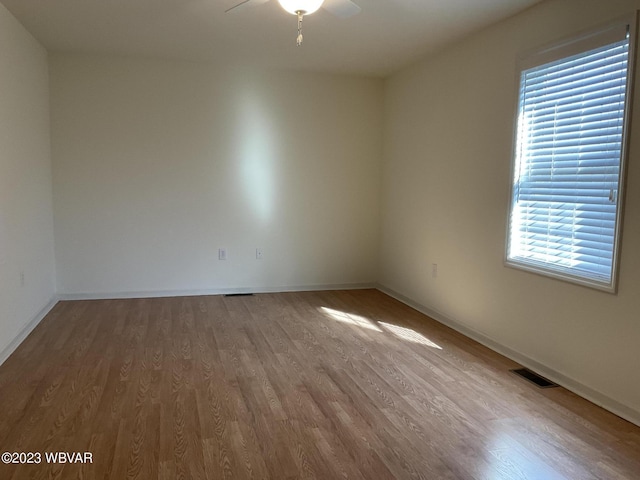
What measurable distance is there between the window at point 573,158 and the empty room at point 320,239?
0.02m

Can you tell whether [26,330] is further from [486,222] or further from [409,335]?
[486,222]

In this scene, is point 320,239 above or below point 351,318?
above

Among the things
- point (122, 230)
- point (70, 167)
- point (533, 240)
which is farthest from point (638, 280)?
point (70, 167)

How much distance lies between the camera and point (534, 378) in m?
3.16

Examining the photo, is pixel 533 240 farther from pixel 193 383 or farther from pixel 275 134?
pixel 275 134

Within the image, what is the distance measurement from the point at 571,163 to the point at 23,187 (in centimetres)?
394

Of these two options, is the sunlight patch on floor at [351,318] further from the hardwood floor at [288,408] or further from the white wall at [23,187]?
the white wall at [23,187]

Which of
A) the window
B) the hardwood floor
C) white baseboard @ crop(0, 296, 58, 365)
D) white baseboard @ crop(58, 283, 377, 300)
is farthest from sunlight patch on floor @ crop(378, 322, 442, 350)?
white baseboard @ crop(0, 296, 58, 365)

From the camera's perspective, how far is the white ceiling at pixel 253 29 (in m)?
3.36

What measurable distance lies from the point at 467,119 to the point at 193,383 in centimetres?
290

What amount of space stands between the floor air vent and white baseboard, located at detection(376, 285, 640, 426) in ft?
0.12

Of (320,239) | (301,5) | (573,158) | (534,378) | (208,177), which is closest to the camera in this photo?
(301,5)

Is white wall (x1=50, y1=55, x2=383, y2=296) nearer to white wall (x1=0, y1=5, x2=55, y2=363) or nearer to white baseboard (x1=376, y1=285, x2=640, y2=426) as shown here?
white wall (x1=0, y1=5, x2=55, y2=363)

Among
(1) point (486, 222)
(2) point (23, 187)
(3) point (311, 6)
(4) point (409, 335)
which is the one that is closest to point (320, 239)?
(4) point (409, 335)
